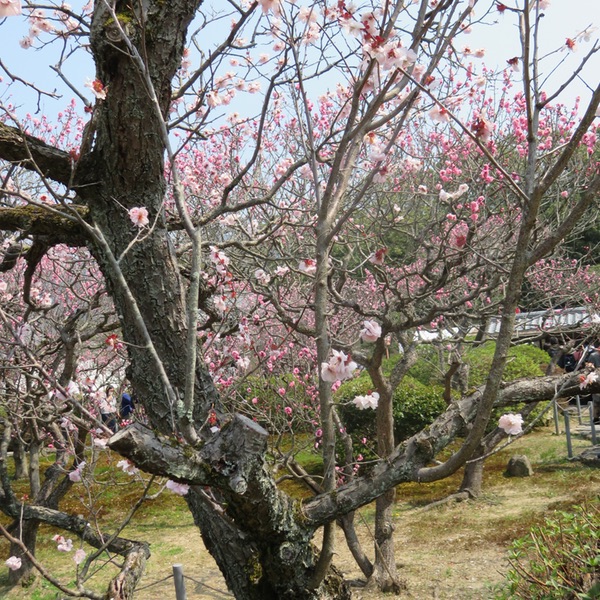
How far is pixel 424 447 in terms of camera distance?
2404mm

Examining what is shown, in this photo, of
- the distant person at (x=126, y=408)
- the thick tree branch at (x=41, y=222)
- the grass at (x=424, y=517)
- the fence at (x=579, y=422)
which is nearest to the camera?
the thick tree branch at (x=41, y=222)

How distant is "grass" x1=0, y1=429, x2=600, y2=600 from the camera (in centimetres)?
603

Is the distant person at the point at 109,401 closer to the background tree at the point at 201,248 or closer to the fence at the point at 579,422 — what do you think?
the background tree at the point at 201,248

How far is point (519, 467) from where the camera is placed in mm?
8117

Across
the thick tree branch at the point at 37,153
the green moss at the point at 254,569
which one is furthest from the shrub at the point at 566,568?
the thick tree branch at the point at 37,153

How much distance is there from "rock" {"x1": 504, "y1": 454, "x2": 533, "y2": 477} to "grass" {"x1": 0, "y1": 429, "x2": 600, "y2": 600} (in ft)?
0.37

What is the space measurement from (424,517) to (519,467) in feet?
6.06

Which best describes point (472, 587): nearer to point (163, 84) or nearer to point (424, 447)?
point (424, 447)

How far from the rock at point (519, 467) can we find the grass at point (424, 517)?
0.11m

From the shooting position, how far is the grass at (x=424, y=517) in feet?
19.8

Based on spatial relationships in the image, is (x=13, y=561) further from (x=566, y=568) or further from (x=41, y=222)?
(x=566, y=568)

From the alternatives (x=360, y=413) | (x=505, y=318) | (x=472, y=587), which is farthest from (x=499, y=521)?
(x=505, y=318)

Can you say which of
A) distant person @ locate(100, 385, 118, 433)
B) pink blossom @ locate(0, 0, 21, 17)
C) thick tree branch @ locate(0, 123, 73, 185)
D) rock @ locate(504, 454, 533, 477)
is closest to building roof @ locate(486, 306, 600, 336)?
rock @ locate(504, 454, 533, 477)

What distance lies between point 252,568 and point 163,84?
6.81ft
